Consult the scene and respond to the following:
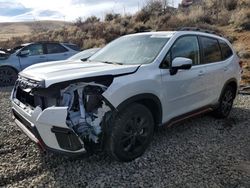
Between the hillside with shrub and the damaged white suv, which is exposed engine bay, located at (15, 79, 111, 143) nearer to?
the damaged white suv

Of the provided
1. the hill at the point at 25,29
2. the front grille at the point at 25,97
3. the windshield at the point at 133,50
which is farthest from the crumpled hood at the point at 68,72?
the hill at the point at 25,29

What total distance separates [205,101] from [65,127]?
3.02 meters

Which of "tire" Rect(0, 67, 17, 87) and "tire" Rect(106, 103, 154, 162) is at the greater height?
"tire" Rect(106, 103, 154, 162)

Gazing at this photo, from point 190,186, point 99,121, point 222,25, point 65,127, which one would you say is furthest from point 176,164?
point 222,25

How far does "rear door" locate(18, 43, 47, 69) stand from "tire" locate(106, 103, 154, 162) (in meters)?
8.31

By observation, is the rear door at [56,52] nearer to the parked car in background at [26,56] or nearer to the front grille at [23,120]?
the parked car in background at [26,56]

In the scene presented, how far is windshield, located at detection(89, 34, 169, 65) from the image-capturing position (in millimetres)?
5059

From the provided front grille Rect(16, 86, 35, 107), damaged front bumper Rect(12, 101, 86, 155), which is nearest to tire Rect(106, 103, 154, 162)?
damaged front bumper Rect(12, 101, 86, 155)

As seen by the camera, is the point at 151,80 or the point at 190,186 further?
the point at 151,80

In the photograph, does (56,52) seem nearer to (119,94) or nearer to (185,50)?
(185,50)

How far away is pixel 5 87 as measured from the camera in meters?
11.6

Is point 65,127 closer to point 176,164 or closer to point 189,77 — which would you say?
point 176,164

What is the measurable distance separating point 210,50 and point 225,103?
1.24 metres

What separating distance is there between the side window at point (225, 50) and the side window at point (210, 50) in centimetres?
16
